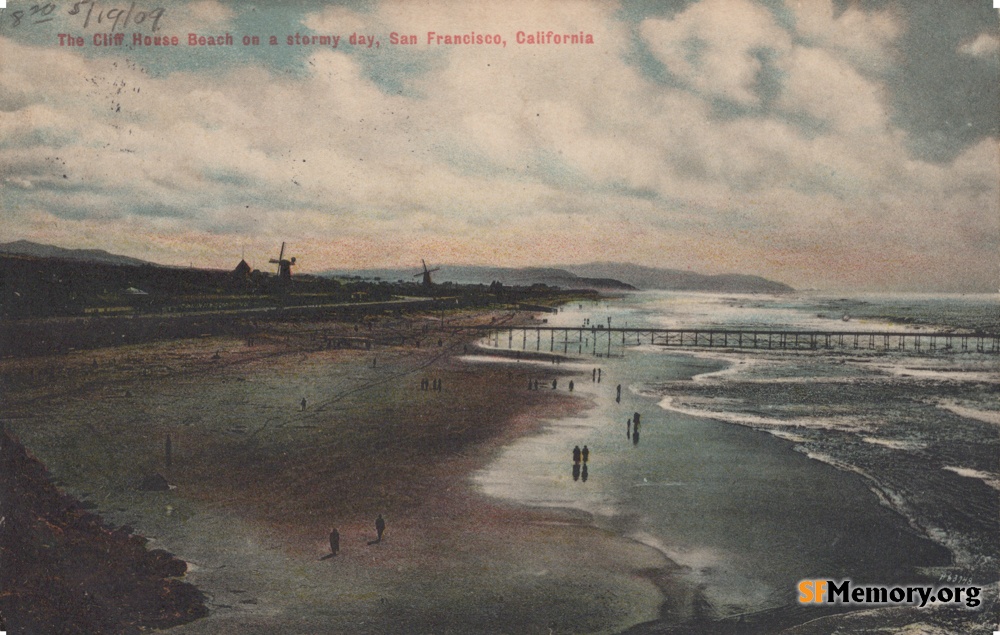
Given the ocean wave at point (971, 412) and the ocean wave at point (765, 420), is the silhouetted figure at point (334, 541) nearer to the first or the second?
the ocean wave at point (765, 420)

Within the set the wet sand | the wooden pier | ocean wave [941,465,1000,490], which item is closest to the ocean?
ocean wave [941,465,1000,490]

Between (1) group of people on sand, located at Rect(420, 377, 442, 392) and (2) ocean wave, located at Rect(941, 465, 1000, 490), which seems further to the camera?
(1) group of people on sand, located at Rect(420, 377, 442, 392)

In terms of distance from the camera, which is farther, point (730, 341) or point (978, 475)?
point (730, 341)

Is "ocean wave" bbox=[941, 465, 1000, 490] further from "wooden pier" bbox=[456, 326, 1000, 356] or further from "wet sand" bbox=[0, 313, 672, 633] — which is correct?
"wooden pier" bbox=[456, 326, 1000, 356]

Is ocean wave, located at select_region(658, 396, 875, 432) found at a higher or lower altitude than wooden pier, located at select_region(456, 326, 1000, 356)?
lower

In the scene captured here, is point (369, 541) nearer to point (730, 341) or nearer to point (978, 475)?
point (978, 475)

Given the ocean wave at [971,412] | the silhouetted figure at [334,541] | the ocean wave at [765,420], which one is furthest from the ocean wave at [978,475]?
the silhouetted figure at [334,541]

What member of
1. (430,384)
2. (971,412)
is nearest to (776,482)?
(971,412)
